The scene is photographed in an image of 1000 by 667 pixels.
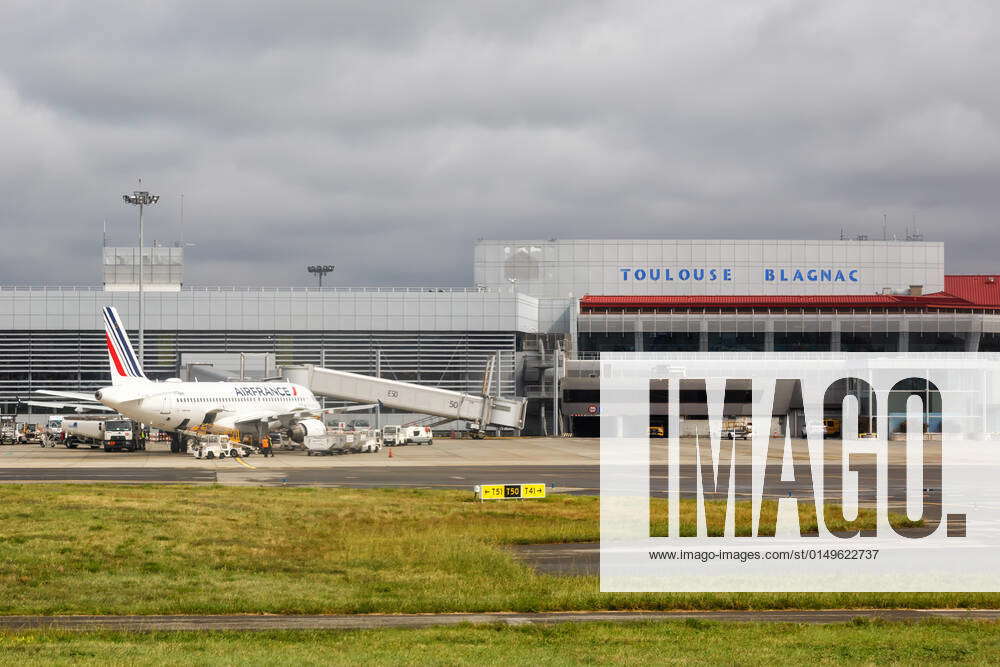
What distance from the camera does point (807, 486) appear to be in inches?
2058

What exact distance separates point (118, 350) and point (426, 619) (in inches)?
2542

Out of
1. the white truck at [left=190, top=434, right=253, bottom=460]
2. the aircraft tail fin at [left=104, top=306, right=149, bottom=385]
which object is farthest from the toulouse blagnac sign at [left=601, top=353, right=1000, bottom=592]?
the aircraft tail fin at [left=104, top=306, right=149, bottom=385]

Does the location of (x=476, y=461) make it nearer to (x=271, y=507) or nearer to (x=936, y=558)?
(x=271, y=507)

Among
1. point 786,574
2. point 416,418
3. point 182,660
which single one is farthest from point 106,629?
point 416,418

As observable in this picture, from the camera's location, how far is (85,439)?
87.4 meters

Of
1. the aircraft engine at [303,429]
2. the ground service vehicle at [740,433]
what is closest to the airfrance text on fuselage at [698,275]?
the ground service vehicle at [740,433]

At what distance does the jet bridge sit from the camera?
336ft

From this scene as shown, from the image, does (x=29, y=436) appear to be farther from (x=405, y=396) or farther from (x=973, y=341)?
(x=973, y=341)

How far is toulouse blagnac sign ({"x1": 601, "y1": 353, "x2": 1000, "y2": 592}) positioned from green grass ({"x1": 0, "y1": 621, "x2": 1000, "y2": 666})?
434cm

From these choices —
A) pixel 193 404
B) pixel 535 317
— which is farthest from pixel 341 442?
pixel 535 317

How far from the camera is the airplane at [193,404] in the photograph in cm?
7662

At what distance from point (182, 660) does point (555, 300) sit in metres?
118

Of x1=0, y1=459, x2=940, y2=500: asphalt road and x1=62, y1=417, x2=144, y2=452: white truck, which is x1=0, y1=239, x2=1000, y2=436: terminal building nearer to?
x1=62, y1=417, x2=144, y2=452: white truck

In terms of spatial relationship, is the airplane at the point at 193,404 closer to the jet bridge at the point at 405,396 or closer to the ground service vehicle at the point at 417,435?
the jet bridge at the point at 405,396
